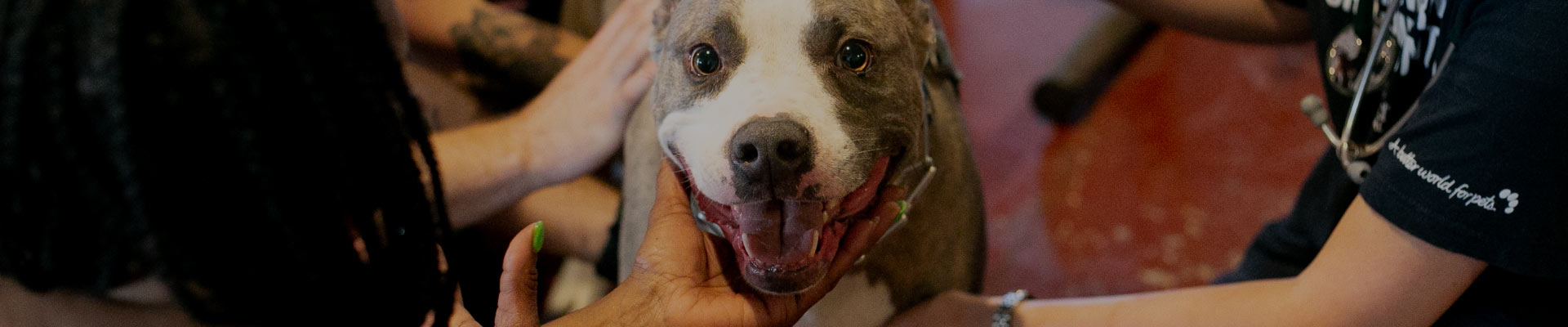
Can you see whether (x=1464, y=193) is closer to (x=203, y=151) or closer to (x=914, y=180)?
(x=914, y=180)

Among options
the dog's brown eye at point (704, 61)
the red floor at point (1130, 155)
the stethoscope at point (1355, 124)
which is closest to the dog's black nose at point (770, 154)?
the dog's brown eye at point (704, 61)

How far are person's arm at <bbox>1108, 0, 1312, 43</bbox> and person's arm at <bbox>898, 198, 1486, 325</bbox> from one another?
2.24ft

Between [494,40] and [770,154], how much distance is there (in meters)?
1.29

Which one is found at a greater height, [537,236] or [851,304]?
[537,236]

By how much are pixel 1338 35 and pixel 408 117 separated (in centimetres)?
135

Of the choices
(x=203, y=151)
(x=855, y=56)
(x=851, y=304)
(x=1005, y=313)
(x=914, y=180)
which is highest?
(x=203, y=151)

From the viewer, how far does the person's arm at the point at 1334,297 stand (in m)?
1.17

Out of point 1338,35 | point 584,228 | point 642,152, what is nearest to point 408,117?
point 642,152

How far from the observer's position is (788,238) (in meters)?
1.12

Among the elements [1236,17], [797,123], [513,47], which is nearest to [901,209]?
[797,123]

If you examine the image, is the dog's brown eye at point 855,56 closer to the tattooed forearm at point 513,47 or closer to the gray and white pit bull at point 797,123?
the gray and white pit bull at point 797,123

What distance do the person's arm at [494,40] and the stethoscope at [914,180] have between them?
977 mm

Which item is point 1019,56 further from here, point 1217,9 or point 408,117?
point 408,117

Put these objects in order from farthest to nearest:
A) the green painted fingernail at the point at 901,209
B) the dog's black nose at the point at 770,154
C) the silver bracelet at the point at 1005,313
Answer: the silver bracelet at the point at 1005,313, the green painted fingernail at the point at 901,209, the dog's black nose at the point at 770,154
